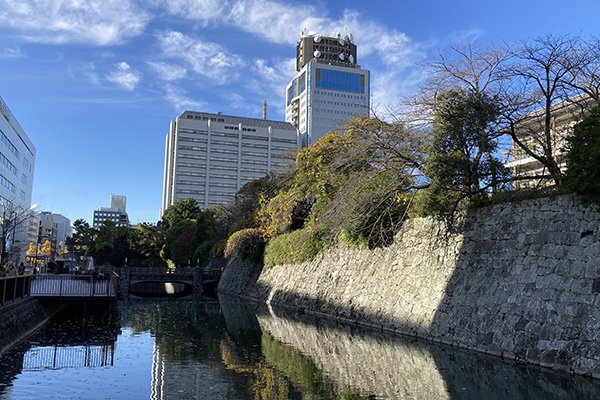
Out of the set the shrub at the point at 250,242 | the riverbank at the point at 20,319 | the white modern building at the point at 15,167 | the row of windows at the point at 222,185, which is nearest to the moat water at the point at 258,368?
the riverbank at the point at 20,319

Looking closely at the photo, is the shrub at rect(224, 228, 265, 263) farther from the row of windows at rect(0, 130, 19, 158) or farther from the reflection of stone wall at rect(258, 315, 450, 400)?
the row of windows at rect(0, 130, 19, 158)

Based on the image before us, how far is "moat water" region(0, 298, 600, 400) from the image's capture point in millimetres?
9156

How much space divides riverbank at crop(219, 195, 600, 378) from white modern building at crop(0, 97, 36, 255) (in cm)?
3457

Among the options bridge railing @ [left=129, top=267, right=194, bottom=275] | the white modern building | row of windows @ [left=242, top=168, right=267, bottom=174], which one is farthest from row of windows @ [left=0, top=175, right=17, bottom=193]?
row of windows @ [left=242, top=168, right=267, bottom=174]

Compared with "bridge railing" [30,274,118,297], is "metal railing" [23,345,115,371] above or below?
below

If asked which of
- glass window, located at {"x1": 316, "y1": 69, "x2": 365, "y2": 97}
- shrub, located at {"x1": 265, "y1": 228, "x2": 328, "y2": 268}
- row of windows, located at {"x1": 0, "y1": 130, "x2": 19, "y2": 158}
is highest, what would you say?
glass window, located at {"x1": 316, "y1": 69, "x2": 365, "y2": 97}

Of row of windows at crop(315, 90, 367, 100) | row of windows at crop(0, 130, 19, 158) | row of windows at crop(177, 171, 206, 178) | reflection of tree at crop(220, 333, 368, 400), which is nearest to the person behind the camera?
reflection of tree at crop(220, 333, 368, 400)

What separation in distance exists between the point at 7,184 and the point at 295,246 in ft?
125

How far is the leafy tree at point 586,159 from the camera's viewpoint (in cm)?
1102

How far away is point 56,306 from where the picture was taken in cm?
2225

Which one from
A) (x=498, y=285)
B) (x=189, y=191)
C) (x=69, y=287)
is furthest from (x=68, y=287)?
(x=189, y=191)

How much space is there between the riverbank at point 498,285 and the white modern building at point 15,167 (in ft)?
113

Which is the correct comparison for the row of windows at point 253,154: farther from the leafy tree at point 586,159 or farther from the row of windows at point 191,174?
the leafy tree at point 586,159

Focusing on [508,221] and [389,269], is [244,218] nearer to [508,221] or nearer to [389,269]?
[389,269]
